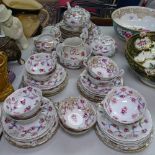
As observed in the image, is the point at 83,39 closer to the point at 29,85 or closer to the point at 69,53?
the point at 69,53

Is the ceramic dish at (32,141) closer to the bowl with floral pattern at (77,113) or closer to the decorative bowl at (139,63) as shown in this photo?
the bowl with floral pattern at (77,113)

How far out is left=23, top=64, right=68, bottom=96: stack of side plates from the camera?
0.89 metres

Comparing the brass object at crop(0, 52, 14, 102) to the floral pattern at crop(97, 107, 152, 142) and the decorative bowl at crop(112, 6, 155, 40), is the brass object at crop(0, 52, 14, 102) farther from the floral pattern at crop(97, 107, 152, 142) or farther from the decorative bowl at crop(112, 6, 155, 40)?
the decorative bowl at crop(112, 6, 155, 40)

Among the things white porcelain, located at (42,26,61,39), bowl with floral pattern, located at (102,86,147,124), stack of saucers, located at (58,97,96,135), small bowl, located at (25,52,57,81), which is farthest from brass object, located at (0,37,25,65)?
bowl with floral pattern, located at (102,86,147,124)

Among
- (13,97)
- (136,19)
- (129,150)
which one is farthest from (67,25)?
(129,150)

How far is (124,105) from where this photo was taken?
84cm

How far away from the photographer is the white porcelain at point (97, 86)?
34.6 inches

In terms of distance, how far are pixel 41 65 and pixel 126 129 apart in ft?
1.25

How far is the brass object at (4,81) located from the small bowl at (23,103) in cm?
8

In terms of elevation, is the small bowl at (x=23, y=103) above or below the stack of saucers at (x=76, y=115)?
above

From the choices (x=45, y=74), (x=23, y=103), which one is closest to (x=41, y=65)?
(x=45, y=74)

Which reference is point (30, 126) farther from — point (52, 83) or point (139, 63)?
point (139, 63)

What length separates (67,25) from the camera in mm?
1134

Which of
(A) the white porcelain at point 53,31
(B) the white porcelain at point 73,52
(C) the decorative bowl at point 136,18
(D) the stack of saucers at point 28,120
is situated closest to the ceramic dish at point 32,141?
(D) the stack of saucers at point 28,120
